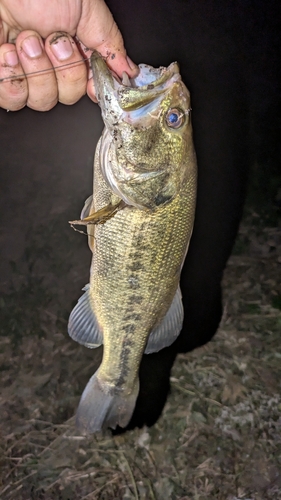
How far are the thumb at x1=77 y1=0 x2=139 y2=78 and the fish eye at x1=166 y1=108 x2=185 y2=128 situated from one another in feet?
1.02

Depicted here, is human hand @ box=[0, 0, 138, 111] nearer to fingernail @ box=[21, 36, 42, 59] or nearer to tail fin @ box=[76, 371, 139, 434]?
fingernail @ box=[21, 36, 42, 59]

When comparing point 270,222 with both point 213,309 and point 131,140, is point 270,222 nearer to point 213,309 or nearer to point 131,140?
point 213,309

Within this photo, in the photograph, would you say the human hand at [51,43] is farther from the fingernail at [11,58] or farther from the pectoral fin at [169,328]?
the pectoral fin at [169,328]

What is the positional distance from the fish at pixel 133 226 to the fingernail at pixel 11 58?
1.55 ft

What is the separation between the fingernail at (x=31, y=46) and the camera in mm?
1490

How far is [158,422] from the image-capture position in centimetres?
304

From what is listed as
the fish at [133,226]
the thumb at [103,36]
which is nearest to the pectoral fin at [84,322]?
the fish at [133,226]

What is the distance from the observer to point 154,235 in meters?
1.49

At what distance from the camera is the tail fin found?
1.94 metres

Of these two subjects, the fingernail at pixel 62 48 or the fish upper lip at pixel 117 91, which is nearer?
the fish upper lip at pixel 117 91

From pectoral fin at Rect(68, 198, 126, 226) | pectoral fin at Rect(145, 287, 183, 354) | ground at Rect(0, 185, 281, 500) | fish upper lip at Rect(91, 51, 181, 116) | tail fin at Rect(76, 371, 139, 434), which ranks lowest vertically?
ground at Rect(0, 185, 281, 500)

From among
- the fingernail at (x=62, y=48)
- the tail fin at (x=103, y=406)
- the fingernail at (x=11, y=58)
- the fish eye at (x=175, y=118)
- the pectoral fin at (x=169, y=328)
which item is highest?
the fingernail at (x=62, y=48)

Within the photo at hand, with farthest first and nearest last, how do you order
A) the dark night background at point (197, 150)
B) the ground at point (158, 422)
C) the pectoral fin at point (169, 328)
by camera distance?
1. the dark night background at point (197, 150)
2. the ground at point (158, 422)
3. the pectoral fin at point (169, 328)

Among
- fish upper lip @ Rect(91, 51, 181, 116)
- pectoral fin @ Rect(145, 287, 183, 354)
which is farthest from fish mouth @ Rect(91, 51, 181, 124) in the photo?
pectoral fin @ Rect(145, 287, 183, 354)
